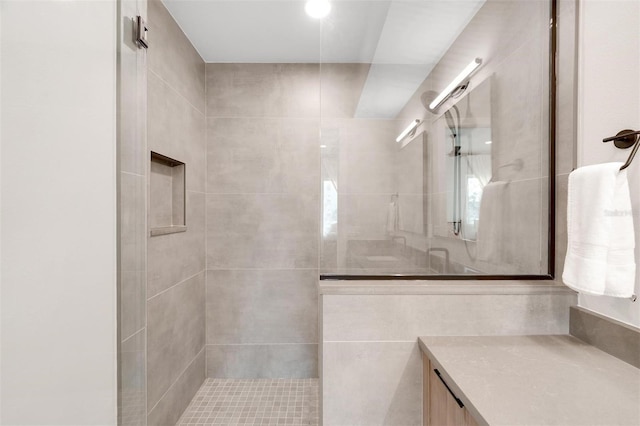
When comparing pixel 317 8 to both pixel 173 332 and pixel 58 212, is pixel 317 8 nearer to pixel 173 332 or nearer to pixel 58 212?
pixel 58 212

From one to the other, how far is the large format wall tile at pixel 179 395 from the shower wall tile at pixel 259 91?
1.83 meters

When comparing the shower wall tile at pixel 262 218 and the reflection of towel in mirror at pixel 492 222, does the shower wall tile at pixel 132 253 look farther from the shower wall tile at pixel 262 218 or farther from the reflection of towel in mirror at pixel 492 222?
the shower wall tile at pixel 262 218

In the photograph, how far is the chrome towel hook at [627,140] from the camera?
799 millimetres

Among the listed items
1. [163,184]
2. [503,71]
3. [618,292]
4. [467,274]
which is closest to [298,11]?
[503,71]

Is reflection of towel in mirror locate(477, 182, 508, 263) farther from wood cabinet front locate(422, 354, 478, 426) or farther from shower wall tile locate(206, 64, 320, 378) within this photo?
shower wall tile locate(206, 64, 320, 378)

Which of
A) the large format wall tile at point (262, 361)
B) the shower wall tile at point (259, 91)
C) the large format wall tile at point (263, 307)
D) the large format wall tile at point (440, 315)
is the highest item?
the shower wall tile at point (259, 91)

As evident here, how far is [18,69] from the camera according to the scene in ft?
1.46

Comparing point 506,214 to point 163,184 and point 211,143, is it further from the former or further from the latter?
point 211,143

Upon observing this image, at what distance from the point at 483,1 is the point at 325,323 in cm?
165

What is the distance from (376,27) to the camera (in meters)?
1.59

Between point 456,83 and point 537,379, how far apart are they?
1.30 meters

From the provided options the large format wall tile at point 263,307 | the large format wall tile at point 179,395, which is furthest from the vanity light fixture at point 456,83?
the large format wall tile at point 179,395

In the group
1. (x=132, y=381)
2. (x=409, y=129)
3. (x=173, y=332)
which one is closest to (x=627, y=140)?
(x=409, y=129)

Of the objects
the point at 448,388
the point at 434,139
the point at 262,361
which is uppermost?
the point at 434,139
